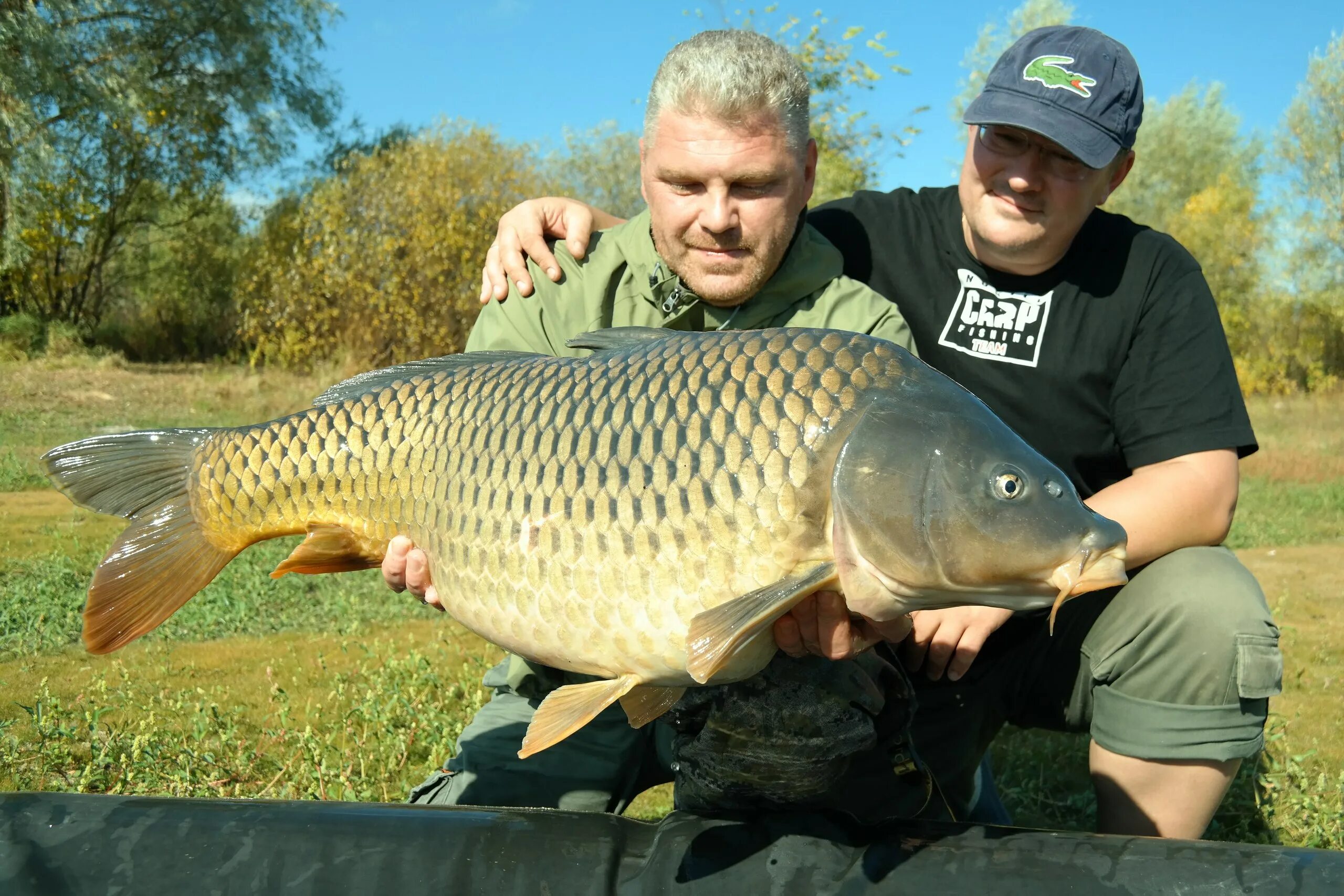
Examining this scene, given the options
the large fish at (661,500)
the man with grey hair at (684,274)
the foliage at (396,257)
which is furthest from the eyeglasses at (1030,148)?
the foliage at (396,257)

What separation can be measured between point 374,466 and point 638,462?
45 cm

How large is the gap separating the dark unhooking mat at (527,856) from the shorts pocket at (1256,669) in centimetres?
54

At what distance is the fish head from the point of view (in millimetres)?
1218

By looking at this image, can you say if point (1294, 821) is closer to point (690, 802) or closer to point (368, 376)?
point (690, 802)

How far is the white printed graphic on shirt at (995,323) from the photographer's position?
2.16 m

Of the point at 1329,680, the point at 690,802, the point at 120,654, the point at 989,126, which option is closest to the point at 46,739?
the point at 120,654

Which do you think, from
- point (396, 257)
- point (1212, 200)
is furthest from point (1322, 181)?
point (396, 257)

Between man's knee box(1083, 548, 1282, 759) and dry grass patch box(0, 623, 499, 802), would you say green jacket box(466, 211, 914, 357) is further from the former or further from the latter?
dry grass patch box(0, 623, 499, 802)

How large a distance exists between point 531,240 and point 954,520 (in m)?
1.21

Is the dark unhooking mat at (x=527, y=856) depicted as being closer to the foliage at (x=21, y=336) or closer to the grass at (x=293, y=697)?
the grass at (x=293, y=697)

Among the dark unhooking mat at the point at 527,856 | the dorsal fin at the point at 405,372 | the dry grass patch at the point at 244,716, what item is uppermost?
the dorsal fin at the point at 405,372

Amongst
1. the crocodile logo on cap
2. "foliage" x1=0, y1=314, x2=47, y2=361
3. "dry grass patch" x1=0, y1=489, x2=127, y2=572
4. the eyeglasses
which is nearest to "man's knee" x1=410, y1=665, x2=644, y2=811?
the eyeglasses

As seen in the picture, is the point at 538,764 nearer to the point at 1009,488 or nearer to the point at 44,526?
the point at 1009,488

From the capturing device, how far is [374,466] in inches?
62.9
